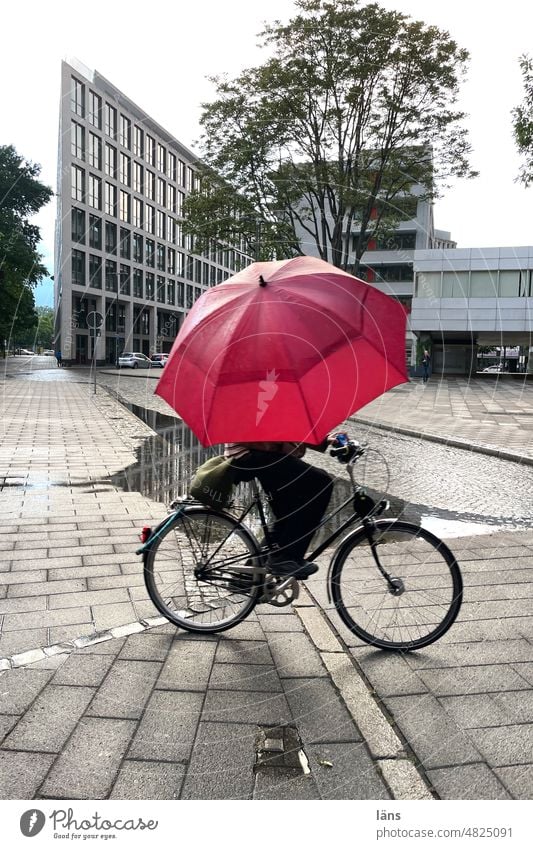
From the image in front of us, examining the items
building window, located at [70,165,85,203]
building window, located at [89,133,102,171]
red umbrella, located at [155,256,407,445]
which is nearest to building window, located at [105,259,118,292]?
building window, located at [70,165,85,203]

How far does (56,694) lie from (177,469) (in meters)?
6.27

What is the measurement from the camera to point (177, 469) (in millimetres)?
9000

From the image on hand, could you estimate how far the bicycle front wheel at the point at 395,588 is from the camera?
10.3ft

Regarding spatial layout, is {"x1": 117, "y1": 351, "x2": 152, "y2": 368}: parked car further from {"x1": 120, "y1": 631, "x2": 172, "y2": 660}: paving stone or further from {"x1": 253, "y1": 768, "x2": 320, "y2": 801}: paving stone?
{"x1": 253, "y1": 768, "x2": 320, "y2": 801}: paving stone

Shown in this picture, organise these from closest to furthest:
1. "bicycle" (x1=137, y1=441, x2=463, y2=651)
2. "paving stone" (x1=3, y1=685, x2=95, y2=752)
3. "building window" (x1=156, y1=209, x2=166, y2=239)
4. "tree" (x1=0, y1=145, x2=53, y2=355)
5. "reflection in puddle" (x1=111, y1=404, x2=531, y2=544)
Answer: "paving stone" (x1=3, y1=685, x2=95, y2=752) < "building window" (x1=156, y1=209, x2=166, y2=239) < "bicycle" (x1=137, y1=441, x2=463, y2=651) < "reflection in puddle" (x1=111, y1=404, x2=531, y2=544) < "tree" (x1=0, y1=145, x2=53, y2=355)

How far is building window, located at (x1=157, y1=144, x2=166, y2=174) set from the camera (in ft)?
9.92

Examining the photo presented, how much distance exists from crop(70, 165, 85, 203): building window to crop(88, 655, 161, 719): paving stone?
2195 millimetres

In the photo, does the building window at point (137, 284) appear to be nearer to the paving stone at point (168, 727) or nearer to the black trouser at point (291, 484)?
the black trouser at point (291, 484)

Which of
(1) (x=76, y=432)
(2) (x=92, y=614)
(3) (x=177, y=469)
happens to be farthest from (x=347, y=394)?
(1) (x=76, y=432)

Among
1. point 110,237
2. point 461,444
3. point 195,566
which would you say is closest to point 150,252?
point 110,237

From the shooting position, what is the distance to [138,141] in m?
3.09

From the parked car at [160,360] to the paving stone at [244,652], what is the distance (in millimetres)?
1425

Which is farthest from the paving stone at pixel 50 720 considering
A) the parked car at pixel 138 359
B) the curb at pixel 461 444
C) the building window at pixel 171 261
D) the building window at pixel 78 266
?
the curb at pixel 461 444

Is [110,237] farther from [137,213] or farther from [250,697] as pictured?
[250,697]
